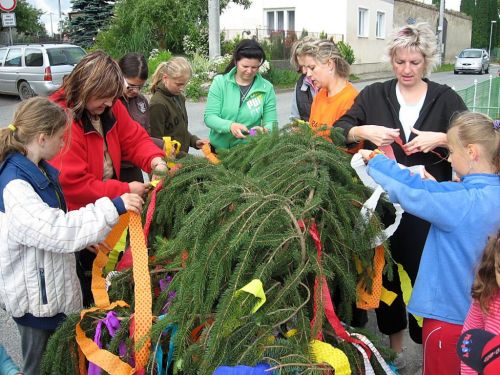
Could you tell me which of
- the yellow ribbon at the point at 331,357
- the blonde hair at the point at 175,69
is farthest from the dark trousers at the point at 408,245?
the blonde hair at the point at 175,69

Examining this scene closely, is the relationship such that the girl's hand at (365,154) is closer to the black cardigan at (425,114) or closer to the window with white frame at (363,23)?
the black cardigan at (425,114)

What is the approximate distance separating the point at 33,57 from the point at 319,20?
18.5m

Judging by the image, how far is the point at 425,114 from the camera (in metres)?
2.89

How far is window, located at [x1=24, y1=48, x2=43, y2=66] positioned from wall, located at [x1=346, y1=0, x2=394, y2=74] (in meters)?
19.1

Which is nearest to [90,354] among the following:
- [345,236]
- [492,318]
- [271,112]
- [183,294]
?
[183,294]

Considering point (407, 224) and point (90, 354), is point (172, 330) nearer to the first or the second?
point (90, 354)

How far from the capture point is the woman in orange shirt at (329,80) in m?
3.55

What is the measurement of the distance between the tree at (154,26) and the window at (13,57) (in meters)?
5.82

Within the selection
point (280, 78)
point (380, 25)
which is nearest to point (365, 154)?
point (280, 78)

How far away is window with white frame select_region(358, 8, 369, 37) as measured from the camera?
106 feet

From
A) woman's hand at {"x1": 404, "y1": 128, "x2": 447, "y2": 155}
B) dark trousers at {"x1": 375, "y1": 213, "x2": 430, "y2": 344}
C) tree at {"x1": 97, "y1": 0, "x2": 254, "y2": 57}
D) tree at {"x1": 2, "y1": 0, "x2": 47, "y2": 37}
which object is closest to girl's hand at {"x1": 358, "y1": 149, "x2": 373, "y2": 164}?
woman's hand at {"x1": 404, "y1": 128, "x2": 447, "y2": 155}

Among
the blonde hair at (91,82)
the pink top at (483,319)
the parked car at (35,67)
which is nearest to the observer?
the pink top at (483,319)

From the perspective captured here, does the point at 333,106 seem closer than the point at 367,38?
Yes

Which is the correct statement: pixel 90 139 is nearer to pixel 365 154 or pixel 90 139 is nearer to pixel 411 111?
pixel 365 154
